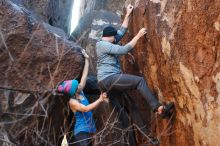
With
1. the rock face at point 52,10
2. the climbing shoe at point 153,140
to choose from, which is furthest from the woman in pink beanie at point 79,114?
the rock face at point 52,10

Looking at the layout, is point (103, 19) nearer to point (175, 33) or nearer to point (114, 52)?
point (114, 52)

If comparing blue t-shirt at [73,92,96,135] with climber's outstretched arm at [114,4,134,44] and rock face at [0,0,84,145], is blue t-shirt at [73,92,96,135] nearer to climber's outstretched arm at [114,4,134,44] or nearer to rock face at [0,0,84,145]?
rock face at [0,0,84,145]

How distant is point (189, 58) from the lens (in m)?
5.36

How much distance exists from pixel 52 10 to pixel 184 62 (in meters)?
4.93

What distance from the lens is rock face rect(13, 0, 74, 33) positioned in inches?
354

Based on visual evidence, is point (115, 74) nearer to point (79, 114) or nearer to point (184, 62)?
point (79, 114)

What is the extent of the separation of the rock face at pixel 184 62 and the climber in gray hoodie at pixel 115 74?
28 centimetres

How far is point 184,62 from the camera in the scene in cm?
549

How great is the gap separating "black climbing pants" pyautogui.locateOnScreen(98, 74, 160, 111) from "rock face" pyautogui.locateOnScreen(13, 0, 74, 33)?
3116mm

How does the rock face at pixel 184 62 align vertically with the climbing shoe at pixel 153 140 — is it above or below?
above

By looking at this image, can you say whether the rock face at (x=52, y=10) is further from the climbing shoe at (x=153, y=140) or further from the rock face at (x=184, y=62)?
the climbing shoe at (x=153, y=140)

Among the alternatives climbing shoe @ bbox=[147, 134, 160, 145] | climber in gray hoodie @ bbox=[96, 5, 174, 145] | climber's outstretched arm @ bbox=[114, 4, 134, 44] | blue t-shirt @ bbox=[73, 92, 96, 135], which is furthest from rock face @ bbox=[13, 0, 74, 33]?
climbing shoe @ bbox=[147, 134, 160, 145]

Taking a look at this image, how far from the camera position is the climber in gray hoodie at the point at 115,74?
5.91 meters

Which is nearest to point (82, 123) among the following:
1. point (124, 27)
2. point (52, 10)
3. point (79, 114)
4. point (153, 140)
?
point (79, 114)
